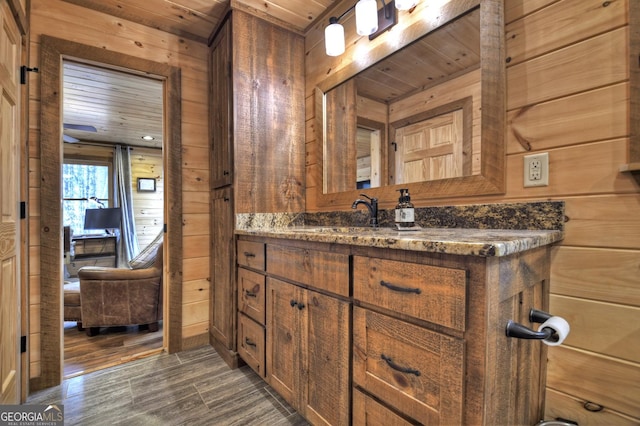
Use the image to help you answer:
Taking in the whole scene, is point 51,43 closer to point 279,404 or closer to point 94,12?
point 94,12

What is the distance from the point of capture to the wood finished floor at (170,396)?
146 cm

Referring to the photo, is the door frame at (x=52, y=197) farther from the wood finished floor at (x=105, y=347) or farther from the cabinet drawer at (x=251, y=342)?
the cabinet drawer at (x=251, y=342)

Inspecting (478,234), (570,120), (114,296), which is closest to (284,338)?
(478,234)

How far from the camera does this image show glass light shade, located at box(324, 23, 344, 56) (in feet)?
5.79

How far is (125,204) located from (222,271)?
447 cm

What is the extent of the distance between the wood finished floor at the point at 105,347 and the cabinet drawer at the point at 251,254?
45.2 inches

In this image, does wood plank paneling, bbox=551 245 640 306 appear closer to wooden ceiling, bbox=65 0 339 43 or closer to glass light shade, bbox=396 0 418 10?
glass light shade, bbox=396 0 418 10

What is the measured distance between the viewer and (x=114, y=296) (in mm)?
2498

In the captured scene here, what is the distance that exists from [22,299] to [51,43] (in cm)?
158

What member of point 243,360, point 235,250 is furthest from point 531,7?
point 243,360

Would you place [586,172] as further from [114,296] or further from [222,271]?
[114,296]

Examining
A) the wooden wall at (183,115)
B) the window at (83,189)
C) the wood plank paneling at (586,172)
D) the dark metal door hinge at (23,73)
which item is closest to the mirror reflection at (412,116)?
the wood plank paneling at (586,172)

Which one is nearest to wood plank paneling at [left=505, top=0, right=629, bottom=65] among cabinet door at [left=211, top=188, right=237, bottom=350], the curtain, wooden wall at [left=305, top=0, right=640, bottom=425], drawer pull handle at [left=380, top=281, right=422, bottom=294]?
wooden wall at [left=305, top=0, right=640, bottom=425]

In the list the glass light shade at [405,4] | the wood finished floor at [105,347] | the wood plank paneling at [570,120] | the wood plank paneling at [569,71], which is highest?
the glass light shade at [405,4]
